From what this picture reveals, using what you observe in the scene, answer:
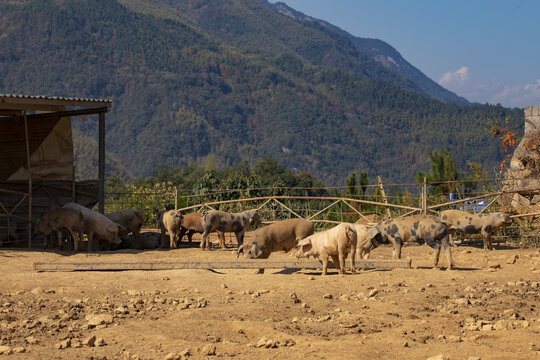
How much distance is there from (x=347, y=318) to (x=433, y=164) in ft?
110

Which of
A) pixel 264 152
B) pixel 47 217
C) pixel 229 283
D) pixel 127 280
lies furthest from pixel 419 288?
pixel 264 152

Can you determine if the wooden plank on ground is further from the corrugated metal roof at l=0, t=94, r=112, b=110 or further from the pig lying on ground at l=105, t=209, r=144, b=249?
the pig lying on ground at l=105, t=209, r=144, b=249

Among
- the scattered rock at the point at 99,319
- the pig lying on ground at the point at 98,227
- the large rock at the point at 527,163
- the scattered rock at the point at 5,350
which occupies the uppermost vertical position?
the large rock at the point at 527,163

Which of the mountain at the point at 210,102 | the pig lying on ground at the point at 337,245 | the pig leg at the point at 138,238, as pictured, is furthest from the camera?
the mountain at the point at 210,102

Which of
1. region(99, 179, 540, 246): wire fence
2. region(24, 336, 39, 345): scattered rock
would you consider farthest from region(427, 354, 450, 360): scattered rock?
region(99, 179, 540, 246): wire fence

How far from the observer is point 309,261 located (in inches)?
474

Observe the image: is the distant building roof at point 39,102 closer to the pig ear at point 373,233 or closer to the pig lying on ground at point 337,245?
the pig lying on ground at point 337,245

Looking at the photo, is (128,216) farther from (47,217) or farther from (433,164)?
(433,164)

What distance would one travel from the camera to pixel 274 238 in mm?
14188

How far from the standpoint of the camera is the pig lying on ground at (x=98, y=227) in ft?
53.0

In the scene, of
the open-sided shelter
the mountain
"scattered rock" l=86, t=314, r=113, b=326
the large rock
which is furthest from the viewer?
the mountain

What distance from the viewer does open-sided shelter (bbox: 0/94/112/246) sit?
652 inches

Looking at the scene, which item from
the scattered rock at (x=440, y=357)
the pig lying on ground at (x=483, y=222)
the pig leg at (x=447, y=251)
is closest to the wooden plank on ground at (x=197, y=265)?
the pig leg at (x=447, y=251)

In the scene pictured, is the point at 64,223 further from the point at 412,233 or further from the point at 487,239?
the point at 487,239
